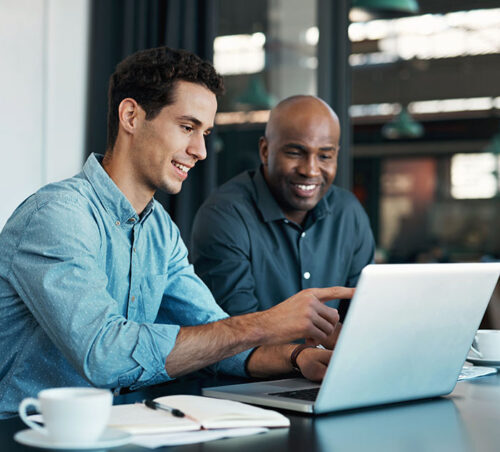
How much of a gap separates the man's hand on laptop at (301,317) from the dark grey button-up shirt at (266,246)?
797mm

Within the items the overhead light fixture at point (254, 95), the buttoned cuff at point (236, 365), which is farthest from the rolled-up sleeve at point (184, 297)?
the overhead light fixture at point (254, 95)

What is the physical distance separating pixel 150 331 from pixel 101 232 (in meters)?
0.33

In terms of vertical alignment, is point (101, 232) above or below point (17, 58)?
below

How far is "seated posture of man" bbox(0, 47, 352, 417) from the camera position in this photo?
4.51ft

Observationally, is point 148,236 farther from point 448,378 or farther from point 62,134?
point 62,134

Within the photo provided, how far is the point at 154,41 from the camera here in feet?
12.6

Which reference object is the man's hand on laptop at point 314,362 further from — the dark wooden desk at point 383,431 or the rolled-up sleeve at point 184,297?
the rolled-up sleeve at point 184,297

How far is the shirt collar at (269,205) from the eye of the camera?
8.44ft

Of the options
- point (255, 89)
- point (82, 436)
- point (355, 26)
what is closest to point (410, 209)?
point (355, 26)

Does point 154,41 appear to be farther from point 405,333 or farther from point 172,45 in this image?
point 405,333

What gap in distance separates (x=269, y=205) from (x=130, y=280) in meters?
0.96

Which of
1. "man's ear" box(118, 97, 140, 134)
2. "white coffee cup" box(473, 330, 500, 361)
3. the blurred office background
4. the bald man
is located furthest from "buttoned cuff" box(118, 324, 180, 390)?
the blurred office background

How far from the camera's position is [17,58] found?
11.3ft

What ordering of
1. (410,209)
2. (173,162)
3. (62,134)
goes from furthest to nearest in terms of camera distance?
(410,209) < (62,134) < (173,162)
